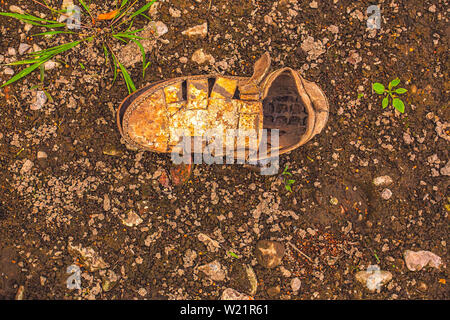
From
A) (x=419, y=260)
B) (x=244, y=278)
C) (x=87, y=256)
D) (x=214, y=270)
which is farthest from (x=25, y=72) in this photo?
(x=419, y=260)

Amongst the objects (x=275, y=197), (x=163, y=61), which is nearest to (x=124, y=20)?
(x=163, y=61)

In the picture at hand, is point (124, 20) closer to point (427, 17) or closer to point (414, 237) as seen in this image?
point (427, 17)

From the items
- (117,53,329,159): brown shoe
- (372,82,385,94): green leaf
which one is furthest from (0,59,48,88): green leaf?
(372,82,385,94): green leaf

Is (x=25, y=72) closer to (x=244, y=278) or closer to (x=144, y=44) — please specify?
(x=144, y=44)

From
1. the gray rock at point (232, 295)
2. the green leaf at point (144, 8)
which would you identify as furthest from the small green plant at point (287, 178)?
the green leaf at point (144, 8)

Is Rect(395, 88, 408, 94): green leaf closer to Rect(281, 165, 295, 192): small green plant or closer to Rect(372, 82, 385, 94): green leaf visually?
Rect(372, 82, 385, 94): green leaf
